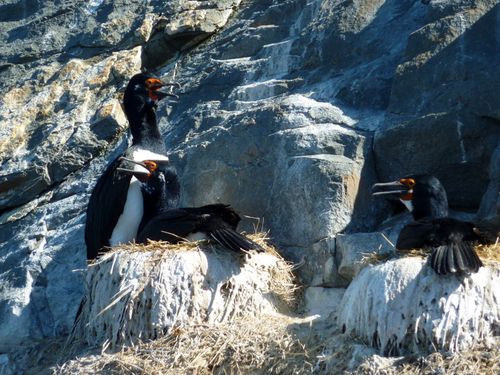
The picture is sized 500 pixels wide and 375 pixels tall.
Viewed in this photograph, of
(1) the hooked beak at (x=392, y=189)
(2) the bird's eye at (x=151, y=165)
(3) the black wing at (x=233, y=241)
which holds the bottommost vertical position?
(3) the black wing at (x=233, y=241)

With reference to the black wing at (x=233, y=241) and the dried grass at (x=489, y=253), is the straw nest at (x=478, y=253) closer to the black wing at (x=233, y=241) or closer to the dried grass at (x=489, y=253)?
the dried grass at (x=489, y=253)

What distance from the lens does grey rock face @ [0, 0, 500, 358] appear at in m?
7.36

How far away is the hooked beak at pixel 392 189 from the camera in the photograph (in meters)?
6.87

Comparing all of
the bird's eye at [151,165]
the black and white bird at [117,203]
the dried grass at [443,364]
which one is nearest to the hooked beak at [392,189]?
the dried grass at [443,364]

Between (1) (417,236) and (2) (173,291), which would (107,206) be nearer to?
(2) (173,291)

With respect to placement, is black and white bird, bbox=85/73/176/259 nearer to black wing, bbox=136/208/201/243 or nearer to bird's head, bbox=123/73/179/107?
bird's head, bbox=123/73/179/107

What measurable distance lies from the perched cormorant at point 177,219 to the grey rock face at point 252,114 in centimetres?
38

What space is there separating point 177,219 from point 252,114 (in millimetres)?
1222

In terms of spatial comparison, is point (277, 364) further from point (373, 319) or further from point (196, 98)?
point (196, 98)

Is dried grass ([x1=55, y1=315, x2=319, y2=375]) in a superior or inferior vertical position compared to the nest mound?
inferior

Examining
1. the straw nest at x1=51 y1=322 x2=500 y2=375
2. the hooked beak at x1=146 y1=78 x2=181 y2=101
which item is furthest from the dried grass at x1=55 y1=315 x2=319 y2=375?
the hooked beak at x1=146 y1=78 x2=181 y2=101

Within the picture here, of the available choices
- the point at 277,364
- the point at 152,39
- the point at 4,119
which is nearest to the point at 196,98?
the point at 152,39

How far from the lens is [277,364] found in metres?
6.30

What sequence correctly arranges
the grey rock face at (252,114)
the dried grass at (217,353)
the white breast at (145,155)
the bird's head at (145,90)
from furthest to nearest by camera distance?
the bird's head at (145,90), the white breast at (145,155), the grey rock face at (252,114), the dried grass at (217,353)
